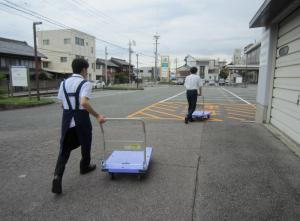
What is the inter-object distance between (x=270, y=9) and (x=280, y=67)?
5.15ft

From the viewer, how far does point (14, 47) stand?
29578 mm

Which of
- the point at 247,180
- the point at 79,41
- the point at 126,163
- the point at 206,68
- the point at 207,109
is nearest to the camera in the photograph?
the point at 247,180

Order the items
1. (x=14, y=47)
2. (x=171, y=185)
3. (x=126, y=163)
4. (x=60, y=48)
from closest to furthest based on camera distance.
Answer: (x=171, y=185), (x=126, y=163), (x=14, y=47), (x=60, y=48)

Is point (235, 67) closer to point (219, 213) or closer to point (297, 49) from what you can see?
point (297, 49)

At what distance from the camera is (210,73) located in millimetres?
89812

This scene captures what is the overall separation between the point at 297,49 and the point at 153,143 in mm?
3774

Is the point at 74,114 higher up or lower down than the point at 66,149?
higher up

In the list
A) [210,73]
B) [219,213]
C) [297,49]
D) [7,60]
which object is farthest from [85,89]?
[210,73]

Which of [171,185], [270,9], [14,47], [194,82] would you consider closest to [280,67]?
[270,9]

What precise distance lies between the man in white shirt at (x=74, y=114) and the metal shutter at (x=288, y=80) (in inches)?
171

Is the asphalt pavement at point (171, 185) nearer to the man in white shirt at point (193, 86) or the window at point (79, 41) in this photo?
the man in white shirt at point (193, 86)

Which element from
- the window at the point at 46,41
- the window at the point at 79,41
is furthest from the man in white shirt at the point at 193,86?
the window at the point at 46,41

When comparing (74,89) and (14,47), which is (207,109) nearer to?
(74,89)

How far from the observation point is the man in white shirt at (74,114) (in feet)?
10.1
